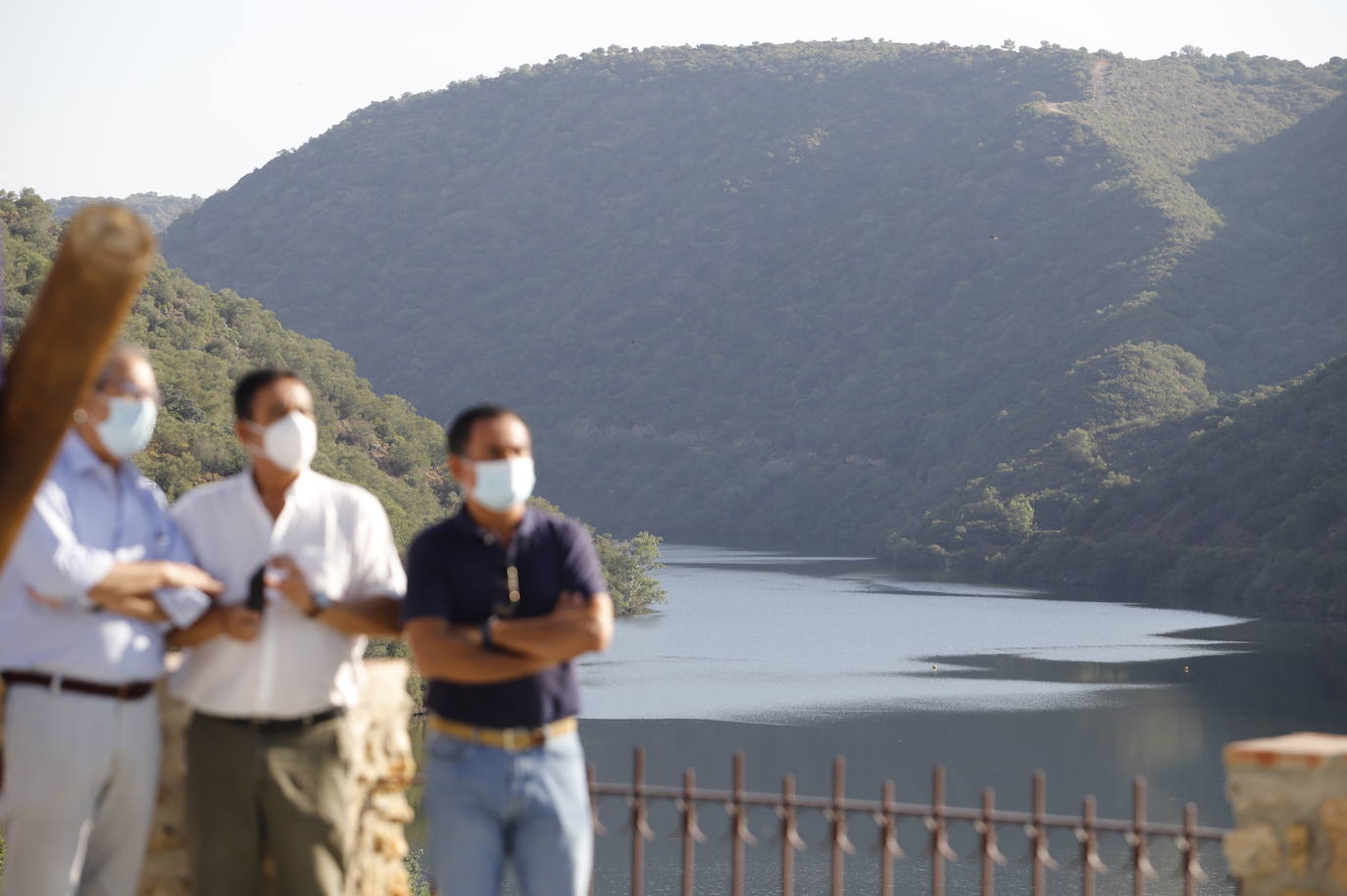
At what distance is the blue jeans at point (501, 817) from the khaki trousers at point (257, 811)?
0.28 metres

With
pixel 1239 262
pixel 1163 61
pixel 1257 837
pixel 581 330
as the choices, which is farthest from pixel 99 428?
pixel 1163 61

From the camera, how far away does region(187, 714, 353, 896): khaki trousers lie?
9.83 ft

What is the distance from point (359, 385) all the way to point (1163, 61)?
84470 mm

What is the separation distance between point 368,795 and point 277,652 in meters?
0.69

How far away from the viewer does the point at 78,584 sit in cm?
286

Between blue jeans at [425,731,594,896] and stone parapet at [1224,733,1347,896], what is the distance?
1343 mm

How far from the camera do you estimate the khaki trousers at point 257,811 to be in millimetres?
2996

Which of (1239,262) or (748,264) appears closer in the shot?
(1239,262)

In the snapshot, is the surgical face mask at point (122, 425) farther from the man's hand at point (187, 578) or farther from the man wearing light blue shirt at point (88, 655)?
the man's hand at point (187, 578)

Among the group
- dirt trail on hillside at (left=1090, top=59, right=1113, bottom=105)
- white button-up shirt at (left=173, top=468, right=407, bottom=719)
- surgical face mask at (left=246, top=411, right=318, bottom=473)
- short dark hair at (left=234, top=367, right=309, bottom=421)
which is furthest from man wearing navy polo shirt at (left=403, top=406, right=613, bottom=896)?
dirt trail on hillside at (left=1090, top=59, right=1113, bottom=105)

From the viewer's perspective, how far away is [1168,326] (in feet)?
274

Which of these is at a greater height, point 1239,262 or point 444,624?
point 1239,262

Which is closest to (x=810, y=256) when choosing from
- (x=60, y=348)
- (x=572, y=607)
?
(x=572, y=607)

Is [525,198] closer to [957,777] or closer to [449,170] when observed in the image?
[449,170]
